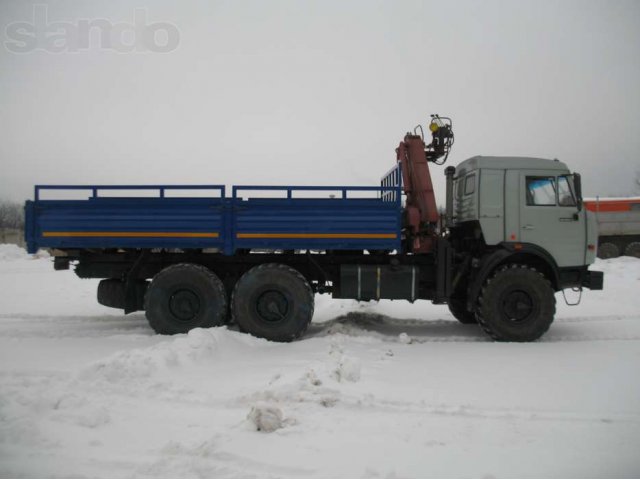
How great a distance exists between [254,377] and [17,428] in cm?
221

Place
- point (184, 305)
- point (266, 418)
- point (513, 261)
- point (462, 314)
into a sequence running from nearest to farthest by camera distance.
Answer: point (266, 418) < point (184, 305) < point (513, 261) < point (462, 314)

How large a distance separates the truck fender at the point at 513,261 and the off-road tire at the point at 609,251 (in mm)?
17167

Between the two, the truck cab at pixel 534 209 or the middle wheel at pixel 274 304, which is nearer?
the middle wheel at pixel 274 304

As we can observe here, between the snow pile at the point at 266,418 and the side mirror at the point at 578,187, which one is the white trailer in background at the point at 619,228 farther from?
the snow pile at the point at 266,418

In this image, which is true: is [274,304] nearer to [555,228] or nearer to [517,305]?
[517,305]

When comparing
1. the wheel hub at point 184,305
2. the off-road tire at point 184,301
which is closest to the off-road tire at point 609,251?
the off-road tire at point 184,301

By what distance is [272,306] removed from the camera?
657 centimetres

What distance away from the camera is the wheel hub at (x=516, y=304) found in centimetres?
662

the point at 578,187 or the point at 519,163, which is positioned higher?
the point at 519,163

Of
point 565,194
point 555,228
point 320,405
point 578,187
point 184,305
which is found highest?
point 578,187

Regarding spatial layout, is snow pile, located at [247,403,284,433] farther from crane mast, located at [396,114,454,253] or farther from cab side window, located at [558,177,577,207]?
cab side window, located at [558,177,577,207]

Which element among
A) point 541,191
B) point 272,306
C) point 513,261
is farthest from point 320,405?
point 541,191

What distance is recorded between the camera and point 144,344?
253 inches

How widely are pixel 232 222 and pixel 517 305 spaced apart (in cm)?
467
